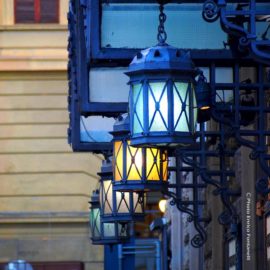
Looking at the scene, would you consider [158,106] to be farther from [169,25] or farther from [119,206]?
[119,206]

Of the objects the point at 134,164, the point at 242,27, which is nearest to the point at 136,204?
the point at 134,164

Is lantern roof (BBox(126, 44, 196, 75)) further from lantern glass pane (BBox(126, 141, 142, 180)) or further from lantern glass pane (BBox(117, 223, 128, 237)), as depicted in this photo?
lantern glass pane (BBox(117, 223, 128, 237))

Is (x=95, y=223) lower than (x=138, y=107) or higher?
lower

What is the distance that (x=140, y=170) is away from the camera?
11.9 m

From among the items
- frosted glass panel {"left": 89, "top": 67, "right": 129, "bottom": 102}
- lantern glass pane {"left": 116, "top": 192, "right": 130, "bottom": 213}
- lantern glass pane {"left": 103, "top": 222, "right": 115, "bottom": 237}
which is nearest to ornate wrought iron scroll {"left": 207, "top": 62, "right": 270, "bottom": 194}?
frosted glass panel {"left": 89, "top": 67, "right": 129, "bottom": 102}

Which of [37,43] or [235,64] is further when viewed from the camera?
[37,43]

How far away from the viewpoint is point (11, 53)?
103 ft

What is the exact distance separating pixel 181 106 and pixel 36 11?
2186 cm

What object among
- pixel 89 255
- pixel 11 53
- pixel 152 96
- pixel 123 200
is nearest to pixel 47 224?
pixel 89 255

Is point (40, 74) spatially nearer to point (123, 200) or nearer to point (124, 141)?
point (123, 200)

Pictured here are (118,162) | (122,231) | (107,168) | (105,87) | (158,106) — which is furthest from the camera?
(122,231)

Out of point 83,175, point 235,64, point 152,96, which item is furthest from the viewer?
point 83,175

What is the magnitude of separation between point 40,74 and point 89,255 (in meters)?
3.53

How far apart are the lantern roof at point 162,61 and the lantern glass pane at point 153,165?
1.72m
